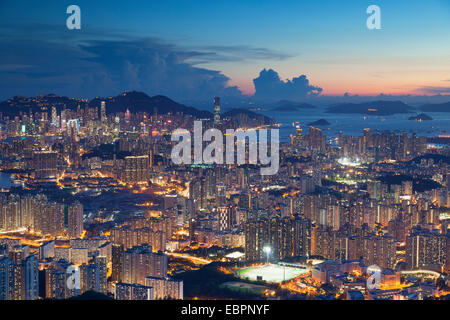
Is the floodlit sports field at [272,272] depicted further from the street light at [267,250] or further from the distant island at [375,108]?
the distant island at [375,108]

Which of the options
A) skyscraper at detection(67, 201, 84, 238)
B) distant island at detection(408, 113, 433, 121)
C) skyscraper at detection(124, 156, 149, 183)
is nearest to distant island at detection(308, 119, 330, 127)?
distant island at detection(408, 113, 433, 121)

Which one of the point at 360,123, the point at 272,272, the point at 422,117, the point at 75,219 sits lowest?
the point at 272,272

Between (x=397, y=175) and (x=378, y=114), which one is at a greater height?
(x=378, y=114)

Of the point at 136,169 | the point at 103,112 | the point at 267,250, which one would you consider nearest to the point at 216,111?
the point at 103,112

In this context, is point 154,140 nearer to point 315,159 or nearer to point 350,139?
point 315,159

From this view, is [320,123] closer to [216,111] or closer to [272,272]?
[216,111]
